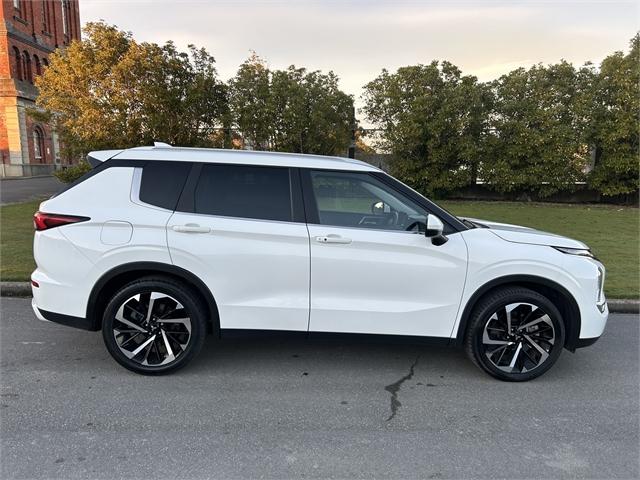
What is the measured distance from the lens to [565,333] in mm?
3639

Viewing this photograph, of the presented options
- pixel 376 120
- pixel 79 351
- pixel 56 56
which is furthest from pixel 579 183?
pixel 56 56

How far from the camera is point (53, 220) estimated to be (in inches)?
139

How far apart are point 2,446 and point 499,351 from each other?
11.5 ft

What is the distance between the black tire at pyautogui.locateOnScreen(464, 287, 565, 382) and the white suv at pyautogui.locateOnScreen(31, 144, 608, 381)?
11 millimetres

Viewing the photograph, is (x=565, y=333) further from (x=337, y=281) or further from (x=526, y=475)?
(x=337, y=281)

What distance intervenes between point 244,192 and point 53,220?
1.51 metres

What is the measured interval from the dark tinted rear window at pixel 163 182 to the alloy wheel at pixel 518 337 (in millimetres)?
2701

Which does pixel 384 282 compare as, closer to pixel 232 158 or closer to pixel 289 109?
pixel 232 158

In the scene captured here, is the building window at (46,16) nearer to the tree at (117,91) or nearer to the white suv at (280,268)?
the tree at (117,91)

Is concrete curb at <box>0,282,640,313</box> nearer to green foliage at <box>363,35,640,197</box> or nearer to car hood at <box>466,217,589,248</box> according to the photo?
car hood at <box>466,217,589,248</box>

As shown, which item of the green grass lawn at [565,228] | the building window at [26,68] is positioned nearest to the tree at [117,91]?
the green grass lawn at [565,228]

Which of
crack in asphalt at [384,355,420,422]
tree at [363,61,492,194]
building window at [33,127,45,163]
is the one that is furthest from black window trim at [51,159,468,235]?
building window at [33,127,45,163]

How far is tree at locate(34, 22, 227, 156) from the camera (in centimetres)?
1241

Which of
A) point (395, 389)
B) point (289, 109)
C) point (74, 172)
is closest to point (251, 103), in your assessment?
point (289, 109)
